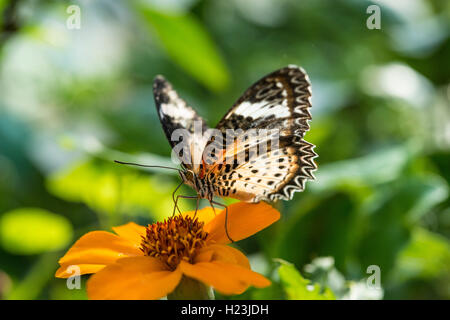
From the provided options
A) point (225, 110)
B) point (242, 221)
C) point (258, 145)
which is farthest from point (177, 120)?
point (225, 110)

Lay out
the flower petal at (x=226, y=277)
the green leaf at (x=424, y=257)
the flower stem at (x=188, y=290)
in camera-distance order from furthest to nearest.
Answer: the green leaf at (x=424, y=257) → the flower stem at (x=188, y=290) → the flower petal at (x=226, y=277)

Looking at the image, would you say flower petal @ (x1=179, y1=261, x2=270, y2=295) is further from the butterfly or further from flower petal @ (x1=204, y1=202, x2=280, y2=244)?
the butterfly

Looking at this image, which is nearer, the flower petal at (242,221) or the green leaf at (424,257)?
the flower petal at (242,221)

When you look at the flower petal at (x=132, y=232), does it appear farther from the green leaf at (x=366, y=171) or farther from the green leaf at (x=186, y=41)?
the green leaf at (x=186, y=41)

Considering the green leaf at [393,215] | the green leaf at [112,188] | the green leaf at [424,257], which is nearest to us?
the green leaf at [393,215]

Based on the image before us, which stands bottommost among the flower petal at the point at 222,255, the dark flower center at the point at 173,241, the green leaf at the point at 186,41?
the flower petal at the point at 222,255

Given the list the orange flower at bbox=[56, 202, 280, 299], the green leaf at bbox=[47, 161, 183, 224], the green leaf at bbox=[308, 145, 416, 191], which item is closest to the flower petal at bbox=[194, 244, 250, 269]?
the orange flower at bbox=[56, 202, 280, 299]

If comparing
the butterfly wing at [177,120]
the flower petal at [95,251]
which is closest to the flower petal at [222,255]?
the flower petal at [95,251]

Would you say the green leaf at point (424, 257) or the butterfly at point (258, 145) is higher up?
the butterfly at point (258, 145)

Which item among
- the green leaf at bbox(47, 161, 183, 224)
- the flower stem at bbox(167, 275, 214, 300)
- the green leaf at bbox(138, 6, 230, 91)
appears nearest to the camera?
the flower stem at bbox(167, 275, 214, 300)
